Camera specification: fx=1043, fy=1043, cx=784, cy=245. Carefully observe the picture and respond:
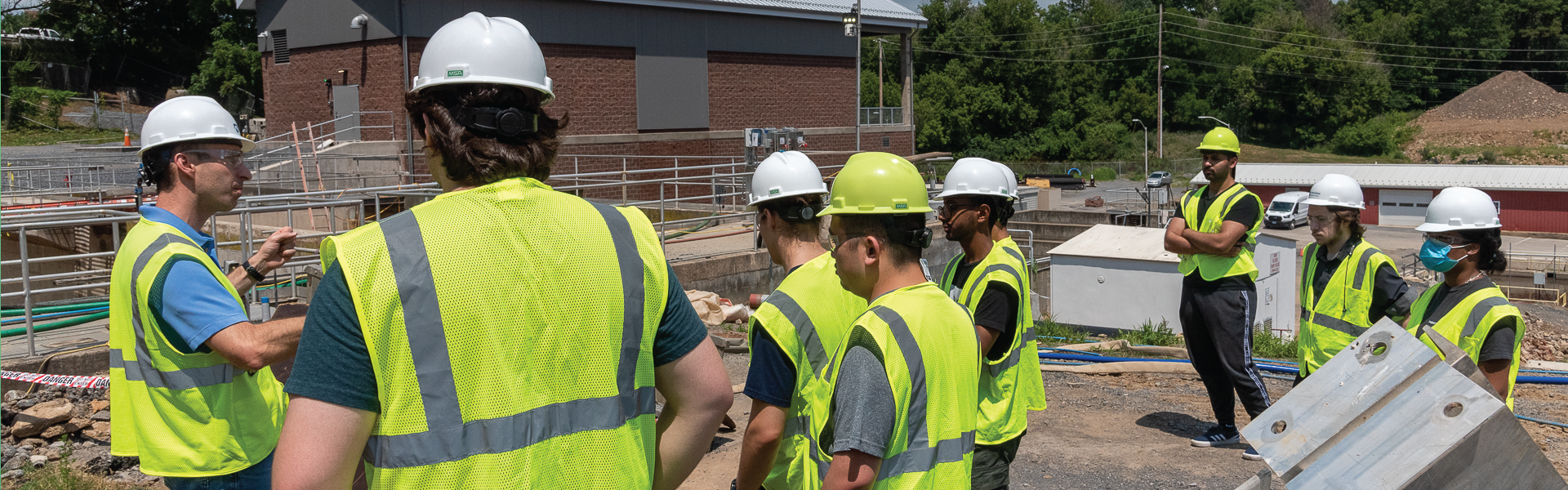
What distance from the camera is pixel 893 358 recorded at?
2.32 meters

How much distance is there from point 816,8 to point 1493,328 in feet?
99.3

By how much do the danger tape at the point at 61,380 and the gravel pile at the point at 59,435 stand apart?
0.29ft

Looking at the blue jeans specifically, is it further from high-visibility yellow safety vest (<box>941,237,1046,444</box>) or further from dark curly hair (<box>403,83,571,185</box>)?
high-visibility yellow safety vest (<box>941,237,1046,444</box>)

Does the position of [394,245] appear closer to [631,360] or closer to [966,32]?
[631,360]

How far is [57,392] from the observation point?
7.38 meters

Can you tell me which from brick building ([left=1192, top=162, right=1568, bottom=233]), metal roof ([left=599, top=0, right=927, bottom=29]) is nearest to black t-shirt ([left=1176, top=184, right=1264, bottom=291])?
metal roof ([left=599, top=0, right=927, bottom=29])

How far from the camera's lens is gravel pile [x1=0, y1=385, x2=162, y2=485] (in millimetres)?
6246

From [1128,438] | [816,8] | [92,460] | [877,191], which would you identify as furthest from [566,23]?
[877,191]

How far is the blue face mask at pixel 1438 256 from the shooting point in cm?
412

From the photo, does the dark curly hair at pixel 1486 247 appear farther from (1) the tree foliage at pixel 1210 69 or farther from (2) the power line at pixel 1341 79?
(2) the power line at pixel 1341 79

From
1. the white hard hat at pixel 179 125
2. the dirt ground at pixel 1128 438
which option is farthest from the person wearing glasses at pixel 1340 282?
the white hard hat at pixel 179 125

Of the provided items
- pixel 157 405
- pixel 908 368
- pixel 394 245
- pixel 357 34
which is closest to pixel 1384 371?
pixel 908 368

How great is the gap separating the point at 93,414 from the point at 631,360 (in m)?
7.01

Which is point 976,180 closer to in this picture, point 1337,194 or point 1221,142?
point 1337,194
